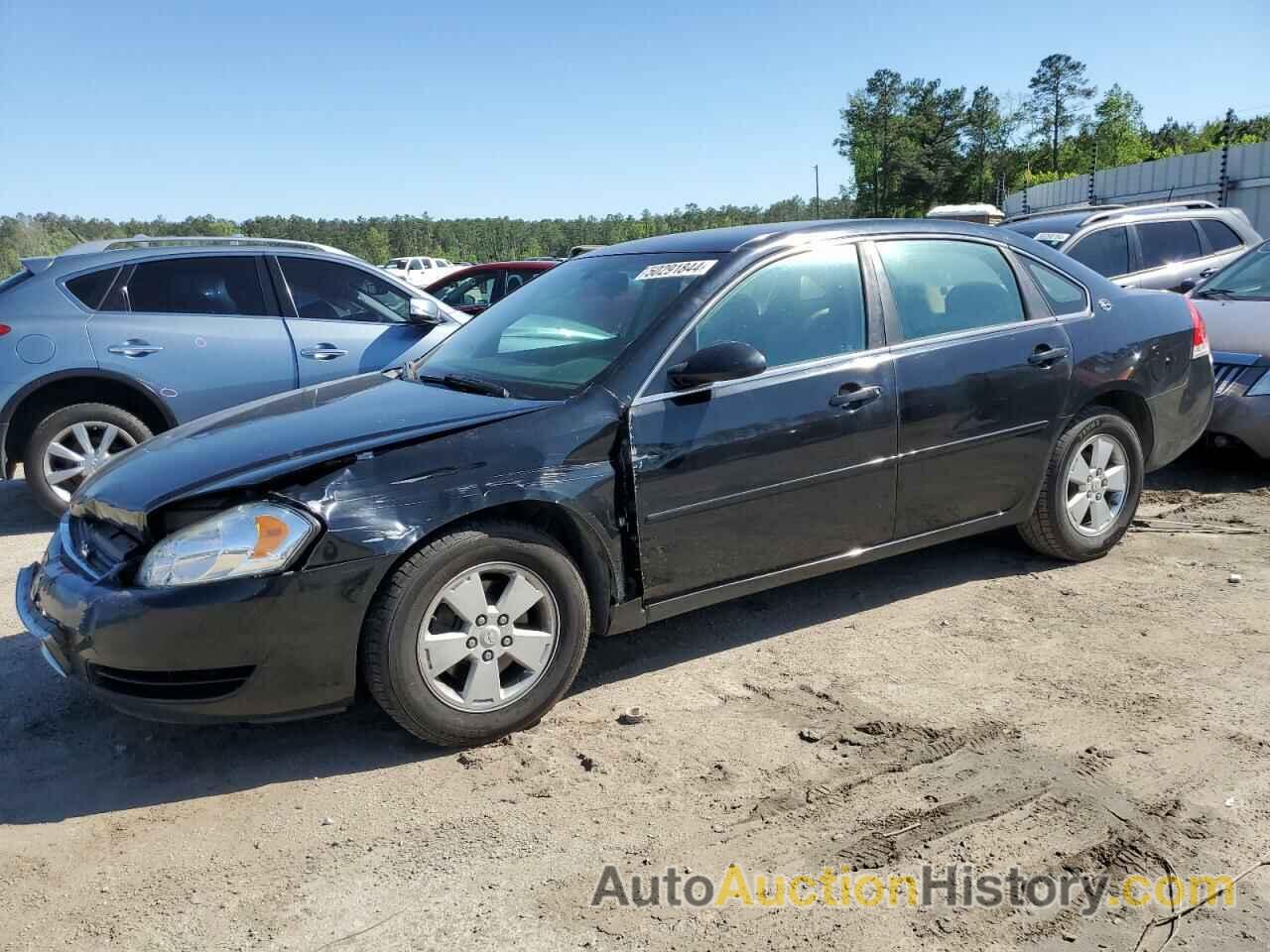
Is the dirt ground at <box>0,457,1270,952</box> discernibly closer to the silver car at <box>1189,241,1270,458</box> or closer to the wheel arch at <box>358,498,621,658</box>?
the wheel arch at <box>358,498,621,658</box>

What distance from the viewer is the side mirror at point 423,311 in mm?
6680

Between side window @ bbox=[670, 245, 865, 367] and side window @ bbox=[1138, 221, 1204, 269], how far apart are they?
6.98m

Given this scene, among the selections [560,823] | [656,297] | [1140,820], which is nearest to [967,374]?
[656,297]

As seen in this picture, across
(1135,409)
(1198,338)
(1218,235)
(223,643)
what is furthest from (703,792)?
(1218,235)

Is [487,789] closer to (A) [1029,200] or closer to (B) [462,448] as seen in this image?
(B) [462,448]

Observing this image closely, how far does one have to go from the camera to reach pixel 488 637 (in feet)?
10.9

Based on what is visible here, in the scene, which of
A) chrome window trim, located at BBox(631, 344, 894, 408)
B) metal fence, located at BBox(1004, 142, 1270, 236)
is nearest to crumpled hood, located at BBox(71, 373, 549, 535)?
chrome window trim, located at BBox(631, 344, 894, 408)

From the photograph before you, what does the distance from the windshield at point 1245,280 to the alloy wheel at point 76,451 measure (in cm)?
756

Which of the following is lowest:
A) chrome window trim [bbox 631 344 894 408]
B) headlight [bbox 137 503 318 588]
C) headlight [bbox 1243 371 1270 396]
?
headlight [bbox 1243 371 1270 396]

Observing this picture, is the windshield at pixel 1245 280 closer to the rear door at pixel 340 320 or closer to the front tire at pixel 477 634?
the rear door at pixel 340 320

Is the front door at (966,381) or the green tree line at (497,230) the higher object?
the green tree line at (497,230)

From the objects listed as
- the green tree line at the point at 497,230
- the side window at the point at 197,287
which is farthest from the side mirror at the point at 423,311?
the green tree line at the point at 497,230

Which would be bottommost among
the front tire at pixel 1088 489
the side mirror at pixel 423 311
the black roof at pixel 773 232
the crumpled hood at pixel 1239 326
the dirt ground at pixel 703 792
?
the dirt ground at pixel 703 792

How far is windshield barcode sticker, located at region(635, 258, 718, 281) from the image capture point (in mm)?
4059
